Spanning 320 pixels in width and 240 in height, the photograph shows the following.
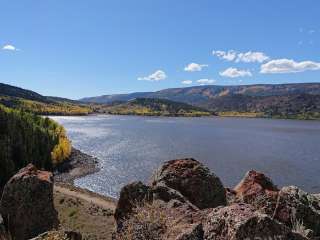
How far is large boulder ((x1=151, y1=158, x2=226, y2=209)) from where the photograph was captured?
22.6 metres

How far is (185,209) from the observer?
15641 millimetres

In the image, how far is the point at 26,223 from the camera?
84.3ft

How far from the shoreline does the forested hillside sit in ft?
6.88

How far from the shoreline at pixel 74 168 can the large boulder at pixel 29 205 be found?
7224 centimetres

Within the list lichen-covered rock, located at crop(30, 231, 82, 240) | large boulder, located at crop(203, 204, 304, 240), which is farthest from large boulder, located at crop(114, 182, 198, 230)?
large boulder, located at crop(203, 204, 304, 240)

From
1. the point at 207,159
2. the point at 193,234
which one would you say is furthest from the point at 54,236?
the point at 207,159

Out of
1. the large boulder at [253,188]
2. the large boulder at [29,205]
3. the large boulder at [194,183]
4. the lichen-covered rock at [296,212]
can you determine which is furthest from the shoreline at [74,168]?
the lichen-covered rock at [296,212]

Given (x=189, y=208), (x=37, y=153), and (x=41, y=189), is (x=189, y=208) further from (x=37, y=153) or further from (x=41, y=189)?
(x=37, y=153)

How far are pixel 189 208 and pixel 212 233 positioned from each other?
14.2ft

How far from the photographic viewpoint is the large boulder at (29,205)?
85.1 feet

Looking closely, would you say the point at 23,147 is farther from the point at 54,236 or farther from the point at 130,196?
the point at 54,236

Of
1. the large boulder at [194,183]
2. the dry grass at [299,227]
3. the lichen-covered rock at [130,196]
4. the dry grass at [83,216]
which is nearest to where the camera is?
the dry grass at [299,227]

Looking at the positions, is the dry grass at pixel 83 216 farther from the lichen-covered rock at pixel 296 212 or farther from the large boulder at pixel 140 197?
the lichen-covered rock at pixel 296 212

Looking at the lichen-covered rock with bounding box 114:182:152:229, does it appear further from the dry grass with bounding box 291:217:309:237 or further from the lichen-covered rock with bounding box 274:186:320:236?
the dry grass with bounding box 291:217:309:237
